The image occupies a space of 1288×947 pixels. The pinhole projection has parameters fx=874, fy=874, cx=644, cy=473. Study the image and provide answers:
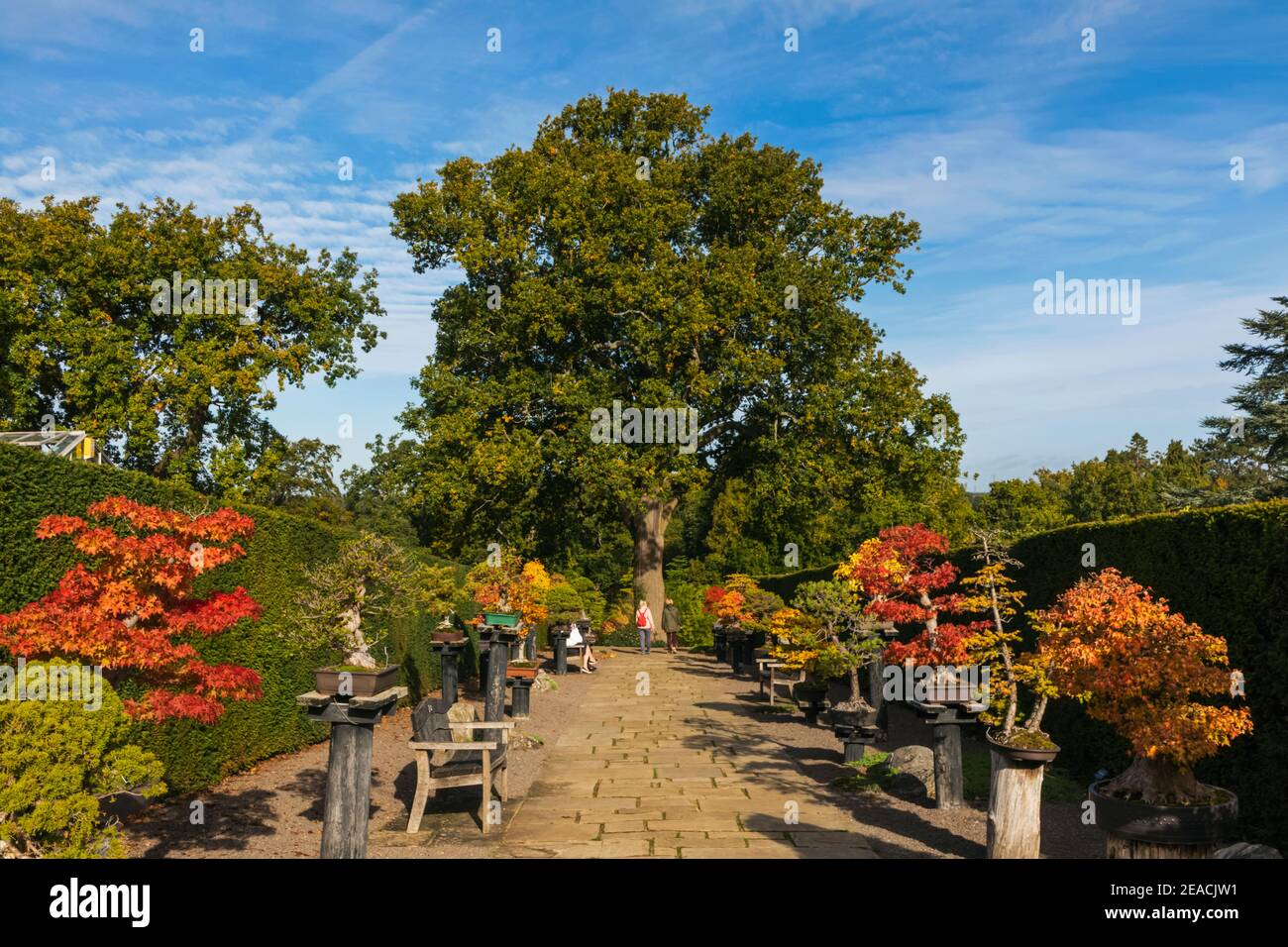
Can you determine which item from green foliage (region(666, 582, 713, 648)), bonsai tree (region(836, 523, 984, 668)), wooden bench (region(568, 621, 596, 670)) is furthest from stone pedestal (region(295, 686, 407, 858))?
green foliage (region(666, 582, 713, 648))

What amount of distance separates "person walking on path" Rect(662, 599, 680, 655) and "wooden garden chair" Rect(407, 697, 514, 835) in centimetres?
2118

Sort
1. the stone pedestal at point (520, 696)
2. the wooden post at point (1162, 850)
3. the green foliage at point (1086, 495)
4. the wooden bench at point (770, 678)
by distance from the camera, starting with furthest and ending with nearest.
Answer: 1. the green foliage at point (1086, 495)
2. the wooden bench at point (770, 678)
3. the stone pedestal at point (520, 696)
4. the wooden post at point (1162, 850)

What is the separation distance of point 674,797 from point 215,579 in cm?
503

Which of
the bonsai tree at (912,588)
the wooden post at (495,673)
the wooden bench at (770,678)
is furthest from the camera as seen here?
the wooden bench at (770,678)

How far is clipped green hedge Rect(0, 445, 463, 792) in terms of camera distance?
20.3 feet

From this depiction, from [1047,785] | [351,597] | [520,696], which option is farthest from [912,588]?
[520,696]

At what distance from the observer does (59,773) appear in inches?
171

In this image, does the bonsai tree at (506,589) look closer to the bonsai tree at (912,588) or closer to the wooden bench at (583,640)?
the wooden bench at (583,640)

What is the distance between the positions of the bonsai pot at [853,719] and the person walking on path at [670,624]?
64.5 feet

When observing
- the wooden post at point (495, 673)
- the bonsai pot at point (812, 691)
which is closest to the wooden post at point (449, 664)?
the wooden post at point (495, 673)

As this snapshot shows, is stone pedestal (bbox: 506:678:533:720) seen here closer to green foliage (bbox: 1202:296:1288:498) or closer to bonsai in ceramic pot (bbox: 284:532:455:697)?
bonsai in ceramic pot (bbox: 284:532:455:697)

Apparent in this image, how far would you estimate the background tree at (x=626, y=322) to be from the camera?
72.2ft
